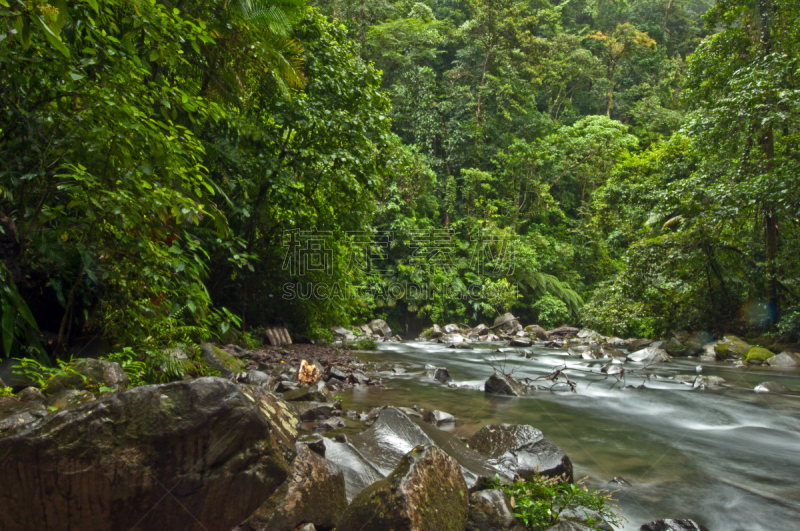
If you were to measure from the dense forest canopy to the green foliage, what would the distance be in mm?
3040

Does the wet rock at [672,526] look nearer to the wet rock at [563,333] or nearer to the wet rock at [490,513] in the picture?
the wet rock at [490,513]

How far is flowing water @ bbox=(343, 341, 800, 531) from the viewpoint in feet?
11.3

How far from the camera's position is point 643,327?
15.2m

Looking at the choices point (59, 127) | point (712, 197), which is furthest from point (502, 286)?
point (59, 127)

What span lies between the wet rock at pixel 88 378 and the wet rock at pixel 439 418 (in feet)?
9.87

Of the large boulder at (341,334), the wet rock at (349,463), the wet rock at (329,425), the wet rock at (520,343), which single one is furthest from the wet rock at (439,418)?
the wet rock at (520,343)

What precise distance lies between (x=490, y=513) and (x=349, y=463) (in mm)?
986

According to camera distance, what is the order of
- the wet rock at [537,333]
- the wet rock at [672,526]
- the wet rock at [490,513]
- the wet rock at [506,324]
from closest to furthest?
the wet rock at [490,513]
the wet rock at [672,526]
the wet rock at [537,333]
the wet rock at [506,324]

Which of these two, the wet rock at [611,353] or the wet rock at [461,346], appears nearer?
the wet rock at [611,353]

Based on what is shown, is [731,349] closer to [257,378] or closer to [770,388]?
[770,388]

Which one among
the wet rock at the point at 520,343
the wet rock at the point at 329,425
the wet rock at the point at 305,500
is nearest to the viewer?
the wet rock at the point at 305,500

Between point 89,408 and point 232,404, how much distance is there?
Answer: 1.92 feet

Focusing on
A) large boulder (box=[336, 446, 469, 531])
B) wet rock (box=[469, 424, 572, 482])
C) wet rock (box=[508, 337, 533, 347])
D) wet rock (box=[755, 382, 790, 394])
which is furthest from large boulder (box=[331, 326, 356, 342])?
large boulder (box=[336, 446, 469, 531])

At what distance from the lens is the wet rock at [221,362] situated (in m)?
4.94
